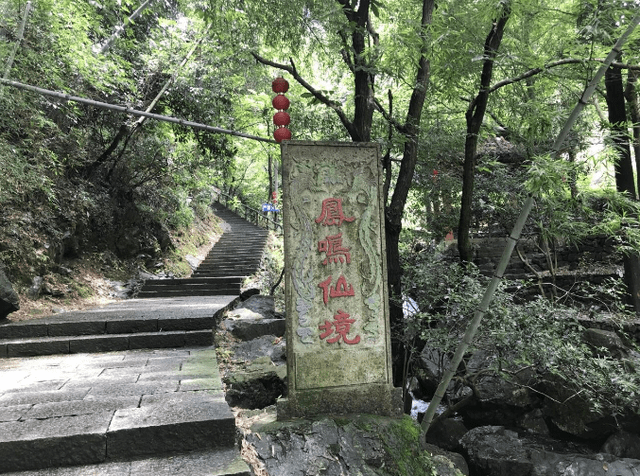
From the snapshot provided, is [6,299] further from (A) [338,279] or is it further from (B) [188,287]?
(B) [188,287]

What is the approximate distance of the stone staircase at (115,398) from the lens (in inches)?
103

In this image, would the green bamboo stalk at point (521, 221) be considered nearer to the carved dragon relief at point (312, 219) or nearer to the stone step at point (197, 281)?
the carved dragon relief at point (312, 219)

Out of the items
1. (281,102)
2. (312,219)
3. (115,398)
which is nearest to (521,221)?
(312,219)

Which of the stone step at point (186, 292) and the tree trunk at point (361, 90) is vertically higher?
the tree trunk at point (361, 90)

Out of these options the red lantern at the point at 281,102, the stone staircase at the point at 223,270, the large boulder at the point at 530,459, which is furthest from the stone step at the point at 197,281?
the large boulder at the point at 530,459

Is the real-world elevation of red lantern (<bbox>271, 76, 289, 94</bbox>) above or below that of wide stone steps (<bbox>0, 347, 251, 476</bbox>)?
above

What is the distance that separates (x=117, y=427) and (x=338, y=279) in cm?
213

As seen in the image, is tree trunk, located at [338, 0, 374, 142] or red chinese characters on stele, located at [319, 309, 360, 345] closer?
red chinese characters on stele, located at [319, 309, 360, 345]

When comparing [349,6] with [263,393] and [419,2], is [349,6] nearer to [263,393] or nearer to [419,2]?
[419,2]

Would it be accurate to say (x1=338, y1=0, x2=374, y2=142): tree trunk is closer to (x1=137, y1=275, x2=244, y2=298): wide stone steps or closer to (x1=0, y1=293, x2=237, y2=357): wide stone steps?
(x1=0, y1=293, x2=237, y2=357): wide stone steps

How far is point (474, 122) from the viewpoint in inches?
250

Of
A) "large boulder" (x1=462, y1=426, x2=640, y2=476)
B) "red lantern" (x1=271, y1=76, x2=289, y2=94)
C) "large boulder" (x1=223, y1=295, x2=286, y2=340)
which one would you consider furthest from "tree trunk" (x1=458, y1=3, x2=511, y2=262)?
"large boulder" (x1=223, y1=295, x2=286, y2=340)

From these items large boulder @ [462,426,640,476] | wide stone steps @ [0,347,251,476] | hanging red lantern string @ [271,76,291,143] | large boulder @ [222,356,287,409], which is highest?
hanging red lantern string @ [271,76,291,143]

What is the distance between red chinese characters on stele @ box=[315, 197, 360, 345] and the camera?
3.68m
